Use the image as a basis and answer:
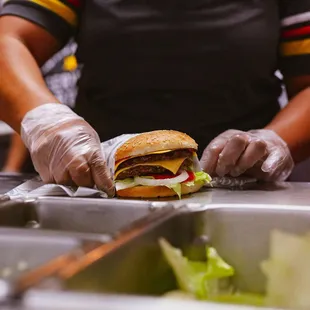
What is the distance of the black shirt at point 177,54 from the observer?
64.7 inches

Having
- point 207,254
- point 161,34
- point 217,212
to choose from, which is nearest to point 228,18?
point 161,34

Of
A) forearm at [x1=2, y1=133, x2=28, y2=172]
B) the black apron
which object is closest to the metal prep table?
the black apron

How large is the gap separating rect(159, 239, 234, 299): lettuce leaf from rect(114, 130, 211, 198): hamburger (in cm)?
26

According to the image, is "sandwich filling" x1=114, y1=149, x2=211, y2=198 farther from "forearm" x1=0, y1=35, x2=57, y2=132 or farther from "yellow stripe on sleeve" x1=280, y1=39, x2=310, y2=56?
"yellow stripe on sleeve" x1=280, y1=39, x2=310, y2=56

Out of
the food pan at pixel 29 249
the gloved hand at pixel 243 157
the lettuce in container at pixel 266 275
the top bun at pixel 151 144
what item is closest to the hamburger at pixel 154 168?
the top bun at pixel 151 144

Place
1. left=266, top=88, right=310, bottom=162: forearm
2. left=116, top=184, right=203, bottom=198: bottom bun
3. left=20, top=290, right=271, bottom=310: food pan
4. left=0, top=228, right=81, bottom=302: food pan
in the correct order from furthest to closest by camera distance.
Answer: left=266, top=88, right=310, bottom=162: forearm < left=116, top=184, right=203, bottom=198: bottom bun < left=0, top=228, right=81, bottom=302: food pan < left=20, top=290, right=271, bottom=310: food pan

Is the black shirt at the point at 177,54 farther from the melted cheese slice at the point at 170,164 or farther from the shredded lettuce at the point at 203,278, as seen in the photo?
the shredded lettuce at the point at 203,278

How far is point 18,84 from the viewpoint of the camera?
150cm

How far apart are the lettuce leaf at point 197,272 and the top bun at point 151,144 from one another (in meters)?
0.31

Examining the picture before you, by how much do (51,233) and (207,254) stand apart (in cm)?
29

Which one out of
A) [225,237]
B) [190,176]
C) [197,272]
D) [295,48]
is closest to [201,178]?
[190,176]

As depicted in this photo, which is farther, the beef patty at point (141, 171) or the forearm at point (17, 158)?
the forearm at point (17, 158)

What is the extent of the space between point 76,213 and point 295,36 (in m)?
0.96

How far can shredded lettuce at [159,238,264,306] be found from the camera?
837 mm
